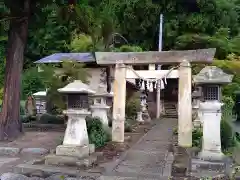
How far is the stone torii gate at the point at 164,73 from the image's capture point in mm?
10508

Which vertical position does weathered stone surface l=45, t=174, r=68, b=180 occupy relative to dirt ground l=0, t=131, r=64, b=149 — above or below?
below

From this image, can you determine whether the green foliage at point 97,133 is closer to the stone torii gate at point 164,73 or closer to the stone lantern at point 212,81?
the stone torii gate at point 164,73

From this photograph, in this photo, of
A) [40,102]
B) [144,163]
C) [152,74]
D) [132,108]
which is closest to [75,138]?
[144,163]

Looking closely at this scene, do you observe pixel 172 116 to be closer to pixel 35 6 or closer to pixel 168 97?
pixel 168 97

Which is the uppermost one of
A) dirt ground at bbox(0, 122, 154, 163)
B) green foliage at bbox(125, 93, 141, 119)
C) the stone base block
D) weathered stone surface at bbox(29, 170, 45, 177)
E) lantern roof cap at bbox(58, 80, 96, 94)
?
lantern roof cap at bbox(58, 80, 96, 94)

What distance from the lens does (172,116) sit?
2367 centimetres

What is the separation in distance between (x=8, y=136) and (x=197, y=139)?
6520 mm

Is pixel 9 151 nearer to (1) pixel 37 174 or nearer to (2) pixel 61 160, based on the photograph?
(2) pixel 61 160

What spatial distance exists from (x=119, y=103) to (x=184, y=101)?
2238 millimetres

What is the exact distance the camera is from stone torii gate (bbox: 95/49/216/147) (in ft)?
34.5

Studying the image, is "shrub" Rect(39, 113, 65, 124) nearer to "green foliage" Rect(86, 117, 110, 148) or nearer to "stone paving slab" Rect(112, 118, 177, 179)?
"green foliage" Rect(86, 117, 110, 148)

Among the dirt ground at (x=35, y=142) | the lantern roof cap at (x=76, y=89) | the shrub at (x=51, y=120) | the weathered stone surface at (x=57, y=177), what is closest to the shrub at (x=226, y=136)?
the lantern roof cap at (x=76, y=89)

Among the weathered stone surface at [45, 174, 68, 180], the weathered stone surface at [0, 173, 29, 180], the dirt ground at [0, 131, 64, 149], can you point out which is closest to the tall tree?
the dirt ground at [0, 131, 64, 149]

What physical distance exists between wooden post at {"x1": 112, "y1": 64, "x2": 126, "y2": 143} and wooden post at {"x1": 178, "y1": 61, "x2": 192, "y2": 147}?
1957mm
